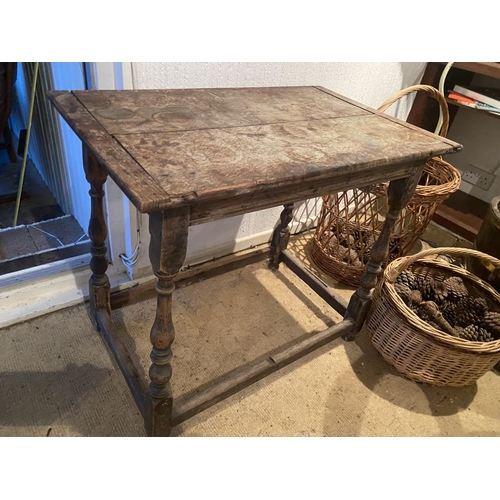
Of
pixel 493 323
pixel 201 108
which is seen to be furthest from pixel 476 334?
pixel 201 108

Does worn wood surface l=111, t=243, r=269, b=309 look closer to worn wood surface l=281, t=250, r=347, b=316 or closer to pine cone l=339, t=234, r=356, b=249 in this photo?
worn wood surface l=281, t=250, r=347, b=316

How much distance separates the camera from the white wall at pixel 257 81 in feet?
4.19

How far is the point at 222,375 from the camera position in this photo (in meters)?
1.32

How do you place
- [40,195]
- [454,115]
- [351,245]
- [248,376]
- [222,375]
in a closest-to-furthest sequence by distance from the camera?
1. [248,376]
2. [222,375]
3. [351,245]
4. [40,195]
5. [454,115]

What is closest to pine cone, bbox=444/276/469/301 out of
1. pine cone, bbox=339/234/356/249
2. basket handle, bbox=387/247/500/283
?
basket handle, bbox=387/247/500/283

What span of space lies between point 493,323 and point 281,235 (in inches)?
32.1

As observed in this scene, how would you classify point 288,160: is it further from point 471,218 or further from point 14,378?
point 471,218

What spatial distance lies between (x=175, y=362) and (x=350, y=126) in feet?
2.98

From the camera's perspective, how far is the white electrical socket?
2307 millimetres

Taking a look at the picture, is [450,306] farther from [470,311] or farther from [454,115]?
[454,115]

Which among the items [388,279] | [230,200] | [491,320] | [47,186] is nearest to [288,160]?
[230,200]

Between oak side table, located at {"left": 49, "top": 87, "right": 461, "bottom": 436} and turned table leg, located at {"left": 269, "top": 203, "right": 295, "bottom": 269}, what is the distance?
1.39 feet

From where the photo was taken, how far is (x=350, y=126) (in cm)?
113

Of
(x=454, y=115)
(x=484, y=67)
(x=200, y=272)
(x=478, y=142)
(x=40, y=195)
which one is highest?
(x=484, y=67)
